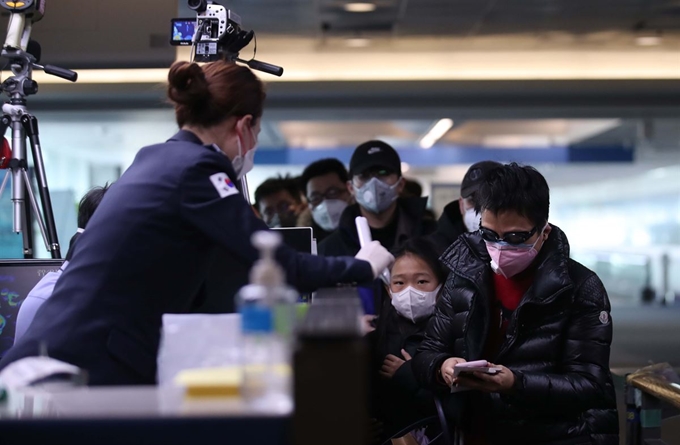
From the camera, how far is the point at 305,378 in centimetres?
117

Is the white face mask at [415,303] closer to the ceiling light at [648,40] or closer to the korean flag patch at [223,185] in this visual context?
the korean flag patch at [223,185]

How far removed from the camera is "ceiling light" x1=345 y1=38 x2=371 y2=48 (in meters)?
7.29

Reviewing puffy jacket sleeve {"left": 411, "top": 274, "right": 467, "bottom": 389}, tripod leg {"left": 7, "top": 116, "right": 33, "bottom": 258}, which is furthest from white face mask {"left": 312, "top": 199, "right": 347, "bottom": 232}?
puffy jacket sleeve {"left": 411, "top": 274, "right": 467, "bottom": 389}

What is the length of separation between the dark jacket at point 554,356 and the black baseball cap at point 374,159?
135 cm

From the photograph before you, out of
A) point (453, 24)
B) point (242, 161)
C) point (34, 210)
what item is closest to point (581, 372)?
point (242, 161)

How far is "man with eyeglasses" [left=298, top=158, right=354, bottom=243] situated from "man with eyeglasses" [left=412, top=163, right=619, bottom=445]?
198 cm

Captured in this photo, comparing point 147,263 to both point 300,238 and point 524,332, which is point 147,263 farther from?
point 524,332

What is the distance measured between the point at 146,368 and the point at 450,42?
6.12 meters

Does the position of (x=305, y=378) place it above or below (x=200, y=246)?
below

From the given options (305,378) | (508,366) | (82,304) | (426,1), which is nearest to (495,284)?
(508,366)

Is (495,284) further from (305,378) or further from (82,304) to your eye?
(305,378)

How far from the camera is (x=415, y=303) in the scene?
302 cm

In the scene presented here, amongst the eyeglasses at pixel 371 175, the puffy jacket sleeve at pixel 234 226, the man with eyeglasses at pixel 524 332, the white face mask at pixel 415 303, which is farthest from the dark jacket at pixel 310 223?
the puffy jacket sleeve at pixel 234 226

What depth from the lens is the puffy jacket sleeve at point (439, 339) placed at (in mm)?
2561
